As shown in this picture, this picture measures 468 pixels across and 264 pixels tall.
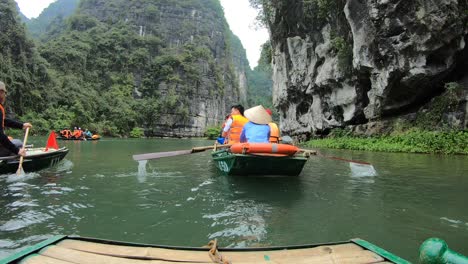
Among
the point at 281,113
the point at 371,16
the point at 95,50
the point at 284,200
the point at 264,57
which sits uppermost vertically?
the point at 95,50

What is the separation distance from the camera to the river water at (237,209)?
339cm

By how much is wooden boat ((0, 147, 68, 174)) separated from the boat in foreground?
12.2 ft

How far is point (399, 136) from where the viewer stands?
15.2 meters

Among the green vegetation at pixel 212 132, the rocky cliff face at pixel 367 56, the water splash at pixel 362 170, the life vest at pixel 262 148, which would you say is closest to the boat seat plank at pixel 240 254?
the life vest at pixel 262 148

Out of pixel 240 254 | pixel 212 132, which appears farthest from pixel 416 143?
pixel 212 132

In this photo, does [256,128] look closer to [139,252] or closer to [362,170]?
[362,170]

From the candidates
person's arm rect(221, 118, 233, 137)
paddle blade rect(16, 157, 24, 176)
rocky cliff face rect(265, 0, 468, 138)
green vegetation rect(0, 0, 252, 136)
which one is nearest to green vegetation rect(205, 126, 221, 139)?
green vegetation rect(0, 0, 252, 136)

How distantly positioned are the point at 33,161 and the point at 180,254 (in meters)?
6.36

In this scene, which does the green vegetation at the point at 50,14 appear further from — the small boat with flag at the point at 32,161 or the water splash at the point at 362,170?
the water splash at the point at 362,170

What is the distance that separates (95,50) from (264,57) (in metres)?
35.3

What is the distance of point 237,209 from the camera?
175 inches

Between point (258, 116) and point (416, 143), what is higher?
point (258, 116)

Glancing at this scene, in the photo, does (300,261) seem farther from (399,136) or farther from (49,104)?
(49,104)

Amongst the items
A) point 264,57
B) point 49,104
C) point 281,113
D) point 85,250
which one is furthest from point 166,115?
point 85,250
